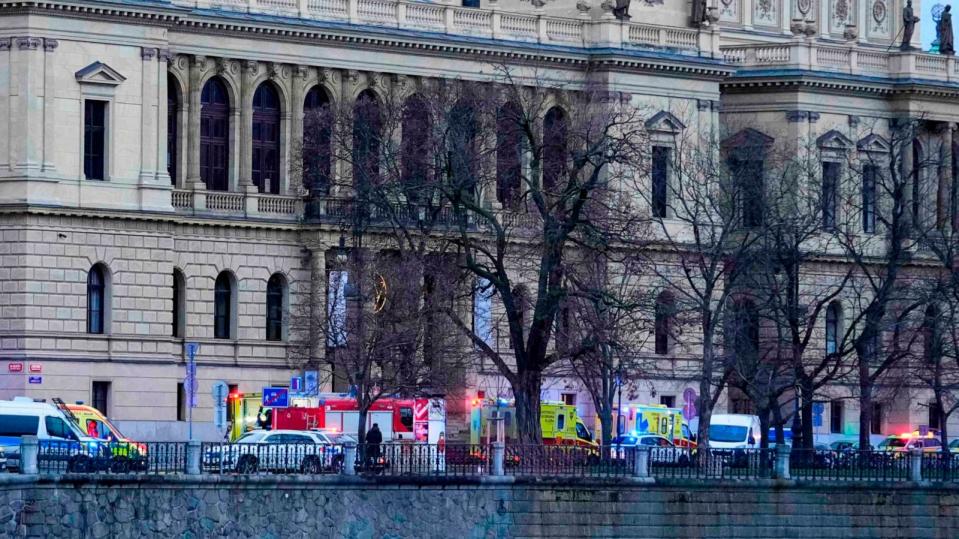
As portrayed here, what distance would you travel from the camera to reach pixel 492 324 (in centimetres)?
13712

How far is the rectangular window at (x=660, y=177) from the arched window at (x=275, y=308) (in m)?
16.1

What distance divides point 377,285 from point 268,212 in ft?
33.0

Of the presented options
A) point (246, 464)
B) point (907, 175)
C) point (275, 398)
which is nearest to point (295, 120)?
point (275, 398)

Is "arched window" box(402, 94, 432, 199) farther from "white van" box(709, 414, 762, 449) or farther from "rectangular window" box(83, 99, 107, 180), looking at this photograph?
"white van" box(709, 414, 762, 449)

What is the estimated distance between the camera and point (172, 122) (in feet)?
443

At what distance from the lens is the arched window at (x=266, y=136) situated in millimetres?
137875

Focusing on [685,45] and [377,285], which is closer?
[377,285]

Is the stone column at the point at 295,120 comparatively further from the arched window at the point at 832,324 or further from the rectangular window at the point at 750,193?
the arched window at the point at 832,324

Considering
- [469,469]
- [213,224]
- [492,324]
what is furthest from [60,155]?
[469,469]

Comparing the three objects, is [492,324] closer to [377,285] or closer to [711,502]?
[377,285]

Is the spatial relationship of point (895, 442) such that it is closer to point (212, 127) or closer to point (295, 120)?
point (295, 120)

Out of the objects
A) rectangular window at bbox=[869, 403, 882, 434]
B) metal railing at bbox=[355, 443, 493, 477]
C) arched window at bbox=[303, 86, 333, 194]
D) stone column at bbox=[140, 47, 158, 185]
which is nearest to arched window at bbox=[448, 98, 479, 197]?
arched window at bbox=[303, 86, 333, 194]

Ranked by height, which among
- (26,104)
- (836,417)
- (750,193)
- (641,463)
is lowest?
(641,463)

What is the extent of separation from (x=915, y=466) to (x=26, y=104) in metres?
35.1
